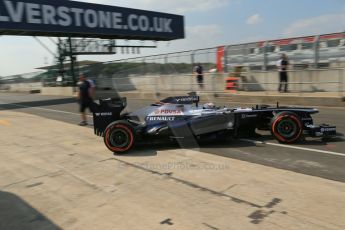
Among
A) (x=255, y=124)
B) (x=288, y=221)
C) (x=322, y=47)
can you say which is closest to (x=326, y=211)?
(x=288, y=221)

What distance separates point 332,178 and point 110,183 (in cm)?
309

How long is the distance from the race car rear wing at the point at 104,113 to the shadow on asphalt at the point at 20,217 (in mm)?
2786

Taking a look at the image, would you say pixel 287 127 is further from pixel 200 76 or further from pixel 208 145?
pixel 200 76

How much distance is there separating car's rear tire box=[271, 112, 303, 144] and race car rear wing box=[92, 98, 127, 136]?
3.06 metres

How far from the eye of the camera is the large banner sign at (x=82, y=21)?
23.6 meters

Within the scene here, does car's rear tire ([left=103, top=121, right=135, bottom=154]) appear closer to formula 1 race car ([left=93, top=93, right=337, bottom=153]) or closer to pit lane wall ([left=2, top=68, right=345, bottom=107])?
formula 1 race car ([left=93, top=93, right=337, bottom=153])

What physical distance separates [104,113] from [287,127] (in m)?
3.62

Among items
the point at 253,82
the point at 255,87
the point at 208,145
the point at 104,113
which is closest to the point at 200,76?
the point at 253,82

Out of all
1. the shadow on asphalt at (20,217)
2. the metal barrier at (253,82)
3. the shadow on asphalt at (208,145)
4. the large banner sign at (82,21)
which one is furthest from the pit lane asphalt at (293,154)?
the large banner sign at (82,21)

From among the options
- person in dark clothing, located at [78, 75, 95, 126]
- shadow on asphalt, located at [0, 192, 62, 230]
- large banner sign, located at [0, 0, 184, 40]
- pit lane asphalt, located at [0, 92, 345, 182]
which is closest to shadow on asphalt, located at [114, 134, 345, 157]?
pit lane asphalt, located at [0, 92, 345, 182]

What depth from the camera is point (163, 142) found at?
Result: 7.35 metres

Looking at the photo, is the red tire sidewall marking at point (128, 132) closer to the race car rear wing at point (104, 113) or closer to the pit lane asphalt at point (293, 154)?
the pit lane asphalt at point (293, 154)

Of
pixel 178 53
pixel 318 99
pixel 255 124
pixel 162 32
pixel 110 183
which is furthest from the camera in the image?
pixel 162 32

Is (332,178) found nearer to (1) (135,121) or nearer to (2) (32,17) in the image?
(1) (135,121)
